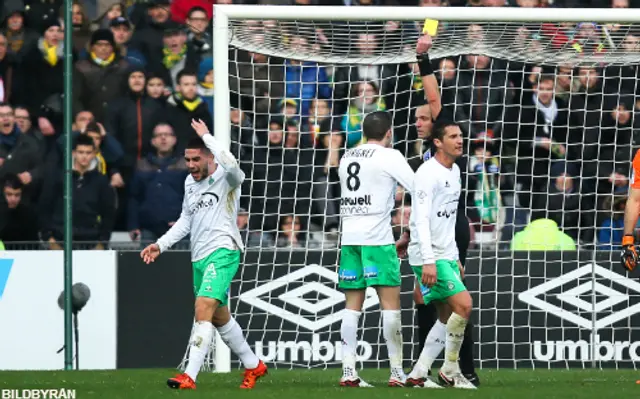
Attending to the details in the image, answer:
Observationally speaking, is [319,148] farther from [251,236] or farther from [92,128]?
[92,128]

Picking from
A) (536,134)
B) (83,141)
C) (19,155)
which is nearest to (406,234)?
(536,134)

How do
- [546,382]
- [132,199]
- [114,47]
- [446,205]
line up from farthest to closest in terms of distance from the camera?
[114,47] < [132,199] < [546,382] < [446,205]

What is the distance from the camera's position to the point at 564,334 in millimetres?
13055

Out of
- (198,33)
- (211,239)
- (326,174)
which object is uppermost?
(198,33)

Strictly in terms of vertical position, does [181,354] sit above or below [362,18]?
below

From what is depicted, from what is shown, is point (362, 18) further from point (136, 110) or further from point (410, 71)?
point (136, 110)

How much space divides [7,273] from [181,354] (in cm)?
188

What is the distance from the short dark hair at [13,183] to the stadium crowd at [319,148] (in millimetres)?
15

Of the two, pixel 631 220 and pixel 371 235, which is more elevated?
pixel 631 220

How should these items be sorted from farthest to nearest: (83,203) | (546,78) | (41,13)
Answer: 1. (41,13)
2. (546,78)
3. (83,203)

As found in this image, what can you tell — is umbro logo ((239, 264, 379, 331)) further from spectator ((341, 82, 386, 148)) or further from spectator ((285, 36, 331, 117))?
spectator ((285, 36, 331, 117))

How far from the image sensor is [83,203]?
→ 45.3 feet

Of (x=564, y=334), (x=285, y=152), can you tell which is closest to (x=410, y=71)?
(x=285, y=152)

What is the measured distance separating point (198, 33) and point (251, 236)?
3100 millimetres
